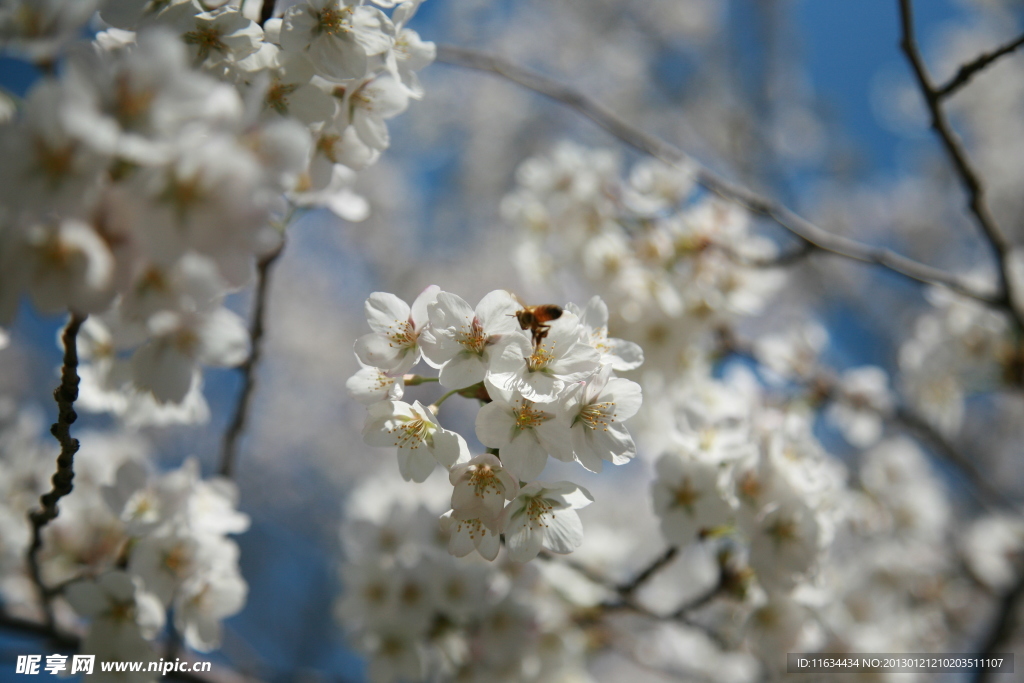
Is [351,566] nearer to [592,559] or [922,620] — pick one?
[592,559]

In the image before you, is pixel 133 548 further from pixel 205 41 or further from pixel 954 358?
pixel 954 358

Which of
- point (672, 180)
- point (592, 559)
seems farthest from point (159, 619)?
point (672, 180)

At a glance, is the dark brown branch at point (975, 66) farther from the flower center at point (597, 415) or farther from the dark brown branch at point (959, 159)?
the flower center at point (597, 415)

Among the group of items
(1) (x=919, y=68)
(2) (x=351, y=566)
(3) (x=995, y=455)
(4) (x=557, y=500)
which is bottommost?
(3) (x=995, y=455)

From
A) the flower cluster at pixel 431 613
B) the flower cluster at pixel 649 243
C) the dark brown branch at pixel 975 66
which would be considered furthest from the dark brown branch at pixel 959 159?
the flower cluster at pixel 431 613

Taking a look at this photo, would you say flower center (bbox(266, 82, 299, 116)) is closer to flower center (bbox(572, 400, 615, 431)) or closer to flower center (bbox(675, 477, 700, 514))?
flower center (bbox(572, 400, 615, 431))

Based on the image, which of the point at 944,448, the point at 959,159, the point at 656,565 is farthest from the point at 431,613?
the point at 944,448

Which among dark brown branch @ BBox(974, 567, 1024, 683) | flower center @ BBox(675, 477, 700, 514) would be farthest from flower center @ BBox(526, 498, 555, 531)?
dark brown branch @ BBox(974, 567, 1024, 683)
